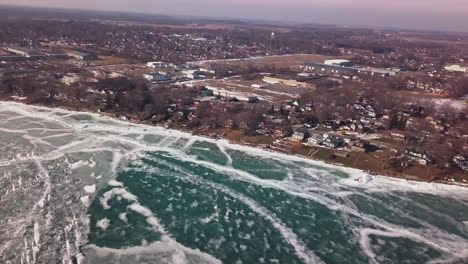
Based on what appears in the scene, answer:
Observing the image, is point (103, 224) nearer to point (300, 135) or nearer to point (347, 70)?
point (300, 135)

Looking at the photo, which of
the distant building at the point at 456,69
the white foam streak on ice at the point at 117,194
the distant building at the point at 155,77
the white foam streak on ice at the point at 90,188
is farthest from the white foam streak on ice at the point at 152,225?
the distant building at the point at 456,69

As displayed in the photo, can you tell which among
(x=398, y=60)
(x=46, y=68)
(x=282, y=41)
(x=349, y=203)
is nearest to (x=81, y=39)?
(x=46, y=68)

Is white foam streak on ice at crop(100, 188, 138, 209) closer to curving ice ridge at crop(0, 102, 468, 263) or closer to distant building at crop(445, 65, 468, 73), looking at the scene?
curving ice ridge at crop(0, 102, 468, 263)

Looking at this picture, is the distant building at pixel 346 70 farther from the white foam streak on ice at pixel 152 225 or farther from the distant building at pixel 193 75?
the white foam streak on ice at pixel 152 225

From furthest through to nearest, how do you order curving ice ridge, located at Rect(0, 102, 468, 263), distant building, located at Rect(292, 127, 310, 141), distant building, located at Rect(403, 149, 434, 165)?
distant building, located at Rect(292, 127, 310, 141), distant building, located at Rect(403, 149, 434, 165), curving ice ridge, located at Rect(0, 102, 468, 263)

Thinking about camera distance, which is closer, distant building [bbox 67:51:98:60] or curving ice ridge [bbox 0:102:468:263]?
curving ice ridge [bbox 0:102:468:263]

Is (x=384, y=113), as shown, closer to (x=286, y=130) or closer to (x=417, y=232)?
(x=286, y=130)

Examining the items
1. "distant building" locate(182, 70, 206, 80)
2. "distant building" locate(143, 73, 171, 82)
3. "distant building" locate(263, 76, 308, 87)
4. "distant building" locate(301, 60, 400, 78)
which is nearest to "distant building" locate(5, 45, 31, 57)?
"distant building" locate(143, 73, 171, 82)

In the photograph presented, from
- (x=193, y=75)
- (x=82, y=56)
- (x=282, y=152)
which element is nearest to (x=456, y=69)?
(x=193, y=75)
